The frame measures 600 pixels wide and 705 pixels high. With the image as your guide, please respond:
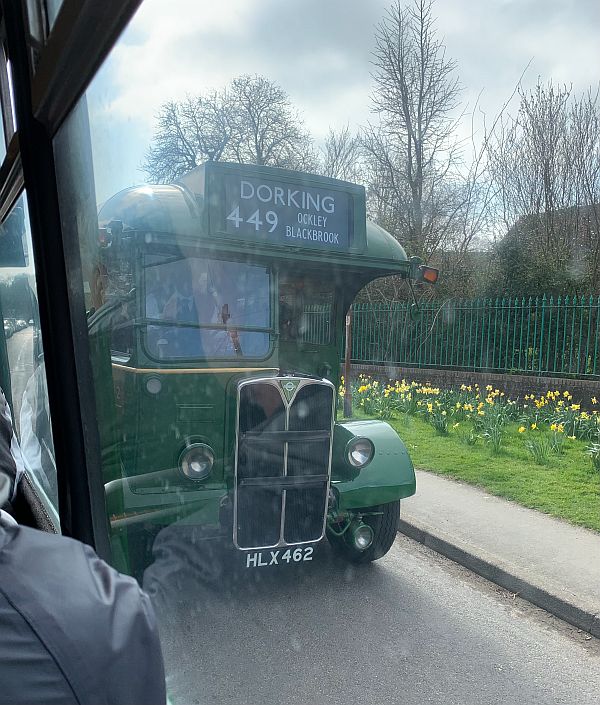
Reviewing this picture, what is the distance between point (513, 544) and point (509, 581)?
0.30 meters

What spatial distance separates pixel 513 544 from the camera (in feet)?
11.5

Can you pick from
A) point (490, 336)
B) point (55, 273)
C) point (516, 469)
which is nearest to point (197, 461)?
point (55, 273)

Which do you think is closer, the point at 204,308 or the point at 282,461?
the point at 204,308

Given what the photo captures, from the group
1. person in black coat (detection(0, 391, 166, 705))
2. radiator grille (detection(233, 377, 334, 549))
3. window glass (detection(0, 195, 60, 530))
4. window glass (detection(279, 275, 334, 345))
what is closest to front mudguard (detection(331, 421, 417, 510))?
radiator grille (detection(233, 377, 334, 549))

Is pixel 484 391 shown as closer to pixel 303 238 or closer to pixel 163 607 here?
pixel 303 238

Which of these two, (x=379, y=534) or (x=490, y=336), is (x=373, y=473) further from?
(x=490, y=336)

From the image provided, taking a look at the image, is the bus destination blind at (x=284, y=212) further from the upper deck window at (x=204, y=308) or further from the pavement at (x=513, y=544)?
the pavement at (x=513, y=544)

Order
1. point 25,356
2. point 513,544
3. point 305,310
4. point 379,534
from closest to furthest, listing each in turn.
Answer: point 25,356 < point 513,544 < point 379,534 < point 305,310

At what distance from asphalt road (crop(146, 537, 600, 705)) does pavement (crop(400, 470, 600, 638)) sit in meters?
0.09

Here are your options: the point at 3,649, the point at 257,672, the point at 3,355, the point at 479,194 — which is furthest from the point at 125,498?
the point at 3,649

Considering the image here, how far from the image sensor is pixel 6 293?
312cm

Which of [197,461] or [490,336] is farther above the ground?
[490,336]

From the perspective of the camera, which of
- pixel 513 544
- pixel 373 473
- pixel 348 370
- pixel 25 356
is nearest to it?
pixel 25 356

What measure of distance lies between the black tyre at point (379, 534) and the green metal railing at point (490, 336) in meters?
0.93
